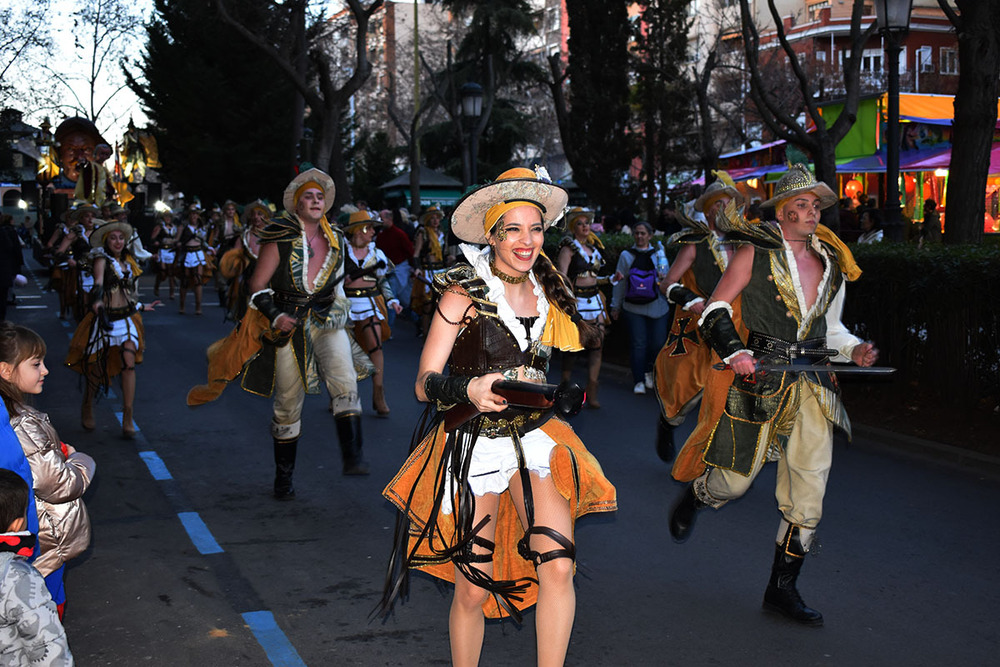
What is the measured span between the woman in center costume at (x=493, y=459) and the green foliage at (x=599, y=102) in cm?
2703

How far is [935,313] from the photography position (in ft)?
31.0

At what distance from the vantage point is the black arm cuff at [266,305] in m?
6.98

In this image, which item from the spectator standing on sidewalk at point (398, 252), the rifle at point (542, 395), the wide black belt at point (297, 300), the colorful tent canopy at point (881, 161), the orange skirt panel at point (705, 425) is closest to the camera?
the rifle at point (542, 395)

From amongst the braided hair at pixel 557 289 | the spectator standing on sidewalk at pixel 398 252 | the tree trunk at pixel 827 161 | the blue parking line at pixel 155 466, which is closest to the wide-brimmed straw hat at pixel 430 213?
the spectator standing on sidewalk at pixel 398 252

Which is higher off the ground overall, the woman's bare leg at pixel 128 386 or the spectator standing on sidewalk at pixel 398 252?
the spectator standing on sidewalk at pixel 398 252

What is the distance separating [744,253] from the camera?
5223mm

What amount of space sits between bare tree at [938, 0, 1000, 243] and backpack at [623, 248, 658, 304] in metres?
3.34

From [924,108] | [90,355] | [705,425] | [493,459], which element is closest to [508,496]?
[493,459]

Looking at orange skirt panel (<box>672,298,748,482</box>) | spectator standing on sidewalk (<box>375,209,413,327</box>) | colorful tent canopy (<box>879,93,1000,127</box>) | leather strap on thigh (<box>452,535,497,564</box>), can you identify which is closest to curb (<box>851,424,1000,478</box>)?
orange skirt panel (<box>672,298,748,482</box>)

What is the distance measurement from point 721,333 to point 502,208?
156cm

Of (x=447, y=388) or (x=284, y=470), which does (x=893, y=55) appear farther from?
(x=447, y=388)

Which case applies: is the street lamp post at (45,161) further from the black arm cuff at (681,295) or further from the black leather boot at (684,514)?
the black leather boot at (684,514)

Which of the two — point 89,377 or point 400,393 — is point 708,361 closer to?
point 400,393

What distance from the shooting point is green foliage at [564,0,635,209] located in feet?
101
